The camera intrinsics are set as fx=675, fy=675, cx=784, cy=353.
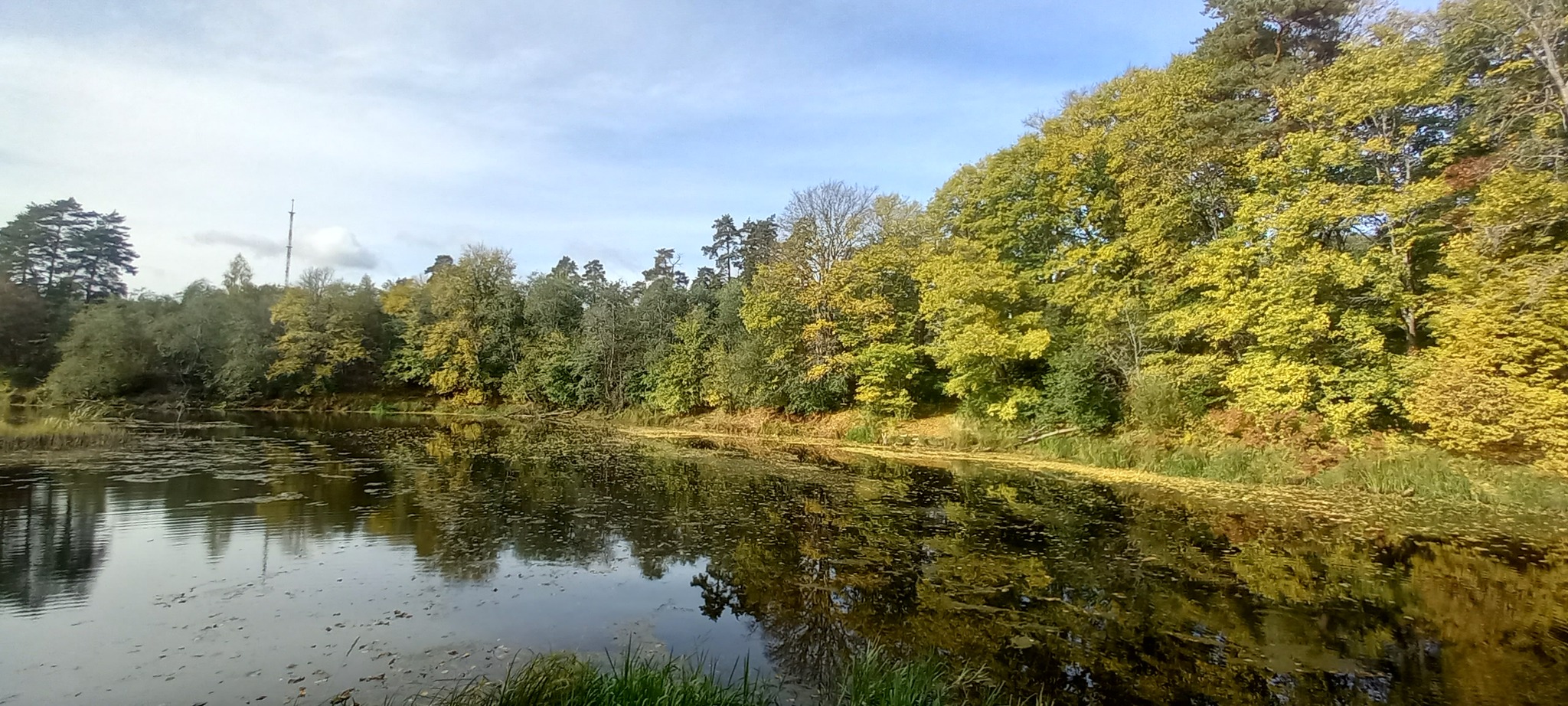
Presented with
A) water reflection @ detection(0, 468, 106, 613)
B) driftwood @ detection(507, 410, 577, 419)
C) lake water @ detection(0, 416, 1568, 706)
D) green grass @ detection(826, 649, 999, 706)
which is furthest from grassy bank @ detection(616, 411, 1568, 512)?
driftwood @ detection(507, 410, 577, 419)

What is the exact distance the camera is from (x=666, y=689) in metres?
4.10

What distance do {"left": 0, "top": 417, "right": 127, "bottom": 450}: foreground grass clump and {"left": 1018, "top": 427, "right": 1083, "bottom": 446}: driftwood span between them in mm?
26638

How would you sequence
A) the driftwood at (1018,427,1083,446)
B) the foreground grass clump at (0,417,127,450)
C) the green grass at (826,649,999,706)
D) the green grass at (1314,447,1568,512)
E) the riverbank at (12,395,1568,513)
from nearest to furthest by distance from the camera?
the green grass at (826,649,999,706) → the green grass at (1314,447,1568,512) → the riverbank at (12,395,1568,513) → the foreground grass clump at (0,417,127,450) → the driftwood at (1018,427,1083,446)

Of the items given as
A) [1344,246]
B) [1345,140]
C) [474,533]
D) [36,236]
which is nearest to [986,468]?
[1344,246]

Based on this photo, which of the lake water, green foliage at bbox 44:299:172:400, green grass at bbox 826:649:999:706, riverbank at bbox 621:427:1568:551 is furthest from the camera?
green foliage at bbox 44:299:172:400

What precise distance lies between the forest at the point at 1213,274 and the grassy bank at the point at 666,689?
46.1ft

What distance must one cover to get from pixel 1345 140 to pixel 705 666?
19048 millimetres

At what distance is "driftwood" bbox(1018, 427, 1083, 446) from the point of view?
20577mm

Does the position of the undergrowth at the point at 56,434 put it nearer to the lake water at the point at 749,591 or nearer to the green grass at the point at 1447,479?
the lake water at the point at 749,591

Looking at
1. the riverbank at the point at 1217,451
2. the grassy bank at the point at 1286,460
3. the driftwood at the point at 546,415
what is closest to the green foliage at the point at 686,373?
the riverbank at the point at 1217,451

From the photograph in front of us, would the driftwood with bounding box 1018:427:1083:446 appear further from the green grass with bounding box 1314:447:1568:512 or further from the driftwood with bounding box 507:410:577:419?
the driftwood with bounding box 507:410:577:419

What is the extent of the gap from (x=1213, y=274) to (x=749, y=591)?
50.7 ft

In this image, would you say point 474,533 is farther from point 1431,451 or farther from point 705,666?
point 1431,451

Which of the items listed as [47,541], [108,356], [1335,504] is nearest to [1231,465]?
[1335,504]
